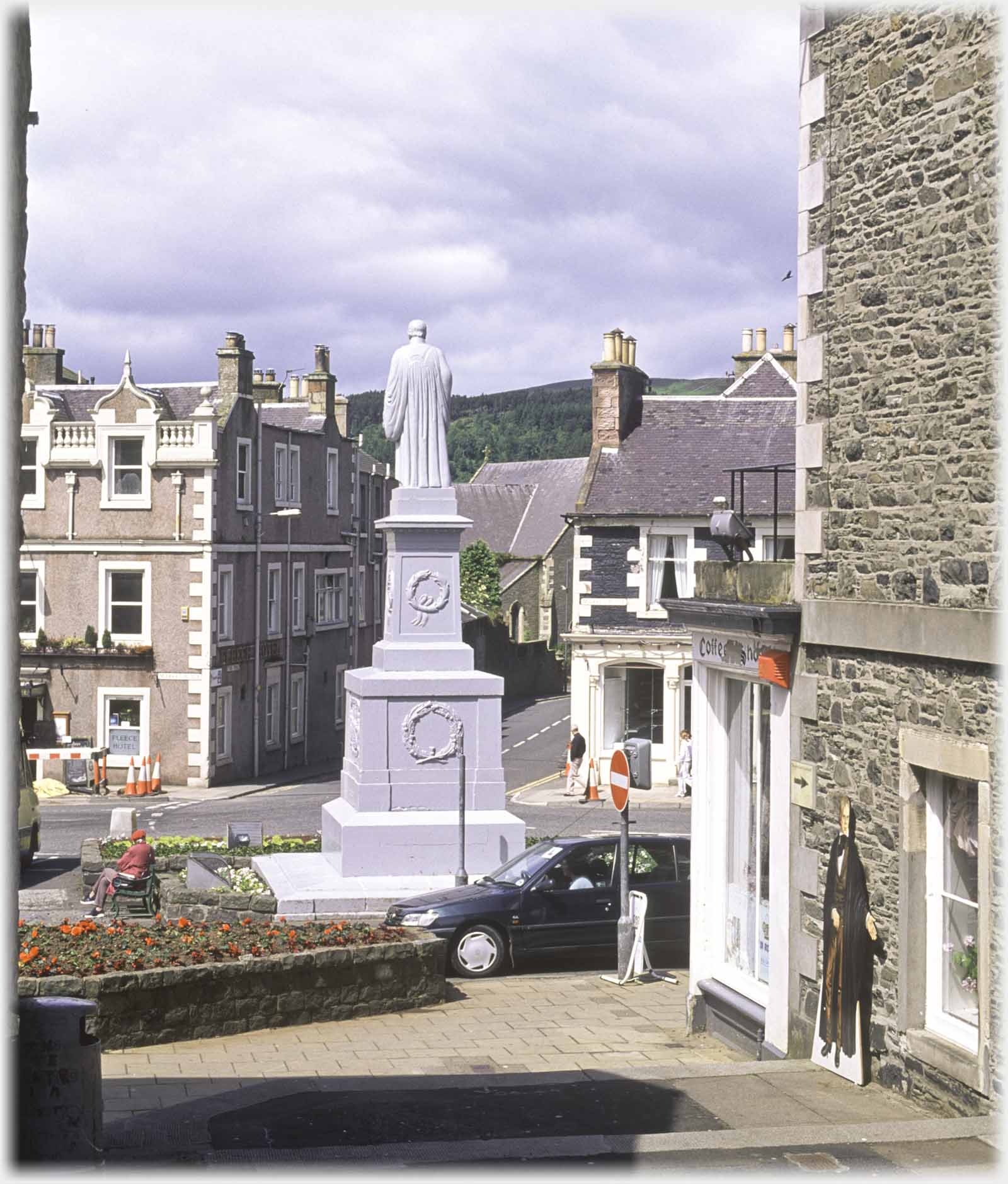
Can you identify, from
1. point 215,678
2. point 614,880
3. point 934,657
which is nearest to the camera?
point 934,657

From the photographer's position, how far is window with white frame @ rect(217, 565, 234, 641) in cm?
3872

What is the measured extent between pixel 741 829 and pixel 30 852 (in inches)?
615

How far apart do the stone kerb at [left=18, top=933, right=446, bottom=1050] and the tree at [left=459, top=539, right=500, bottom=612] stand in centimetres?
5672

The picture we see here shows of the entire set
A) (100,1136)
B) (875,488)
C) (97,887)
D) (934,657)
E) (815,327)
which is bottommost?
(97,887)

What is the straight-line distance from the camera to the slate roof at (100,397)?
4134 cm

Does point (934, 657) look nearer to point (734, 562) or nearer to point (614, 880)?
point (734, 562)

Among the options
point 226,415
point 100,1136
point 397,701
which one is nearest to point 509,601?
point 226,415

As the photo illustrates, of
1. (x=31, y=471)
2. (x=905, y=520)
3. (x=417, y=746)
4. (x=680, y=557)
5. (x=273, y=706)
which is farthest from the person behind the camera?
(x=273, y=706)

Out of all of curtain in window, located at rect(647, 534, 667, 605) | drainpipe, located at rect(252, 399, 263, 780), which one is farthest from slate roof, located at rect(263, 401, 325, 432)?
curtain in window, located at rect(647, 534, 667, 605)

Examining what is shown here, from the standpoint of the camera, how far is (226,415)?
39031 mm

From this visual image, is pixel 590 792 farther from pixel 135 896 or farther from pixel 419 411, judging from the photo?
pixel 135 896

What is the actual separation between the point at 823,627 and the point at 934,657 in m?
1.59

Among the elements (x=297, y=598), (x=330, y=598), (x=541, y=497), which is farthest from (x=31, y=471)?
(x=541, y=497)

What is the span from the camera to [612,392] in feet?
129
